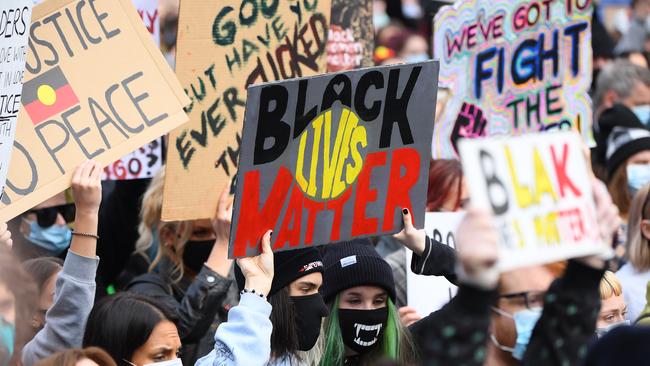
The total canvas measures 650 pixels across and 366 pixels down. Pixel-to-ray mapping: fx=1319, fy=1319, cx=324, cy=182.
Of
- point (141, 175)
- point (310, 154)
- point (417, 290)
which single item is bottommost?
point (417, 290)

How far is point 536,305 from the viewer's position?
3832 millimetres

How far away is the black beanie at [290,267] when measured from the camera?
16.8 feet

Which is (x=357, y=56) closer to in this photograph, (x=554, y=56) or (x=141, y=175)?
(x=554, y=56)

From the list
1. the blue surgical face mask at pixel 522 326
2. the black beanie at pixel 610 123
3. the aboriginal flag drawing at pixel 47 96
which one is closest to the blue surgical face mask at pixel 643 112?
the black beanie at pixel 610 123

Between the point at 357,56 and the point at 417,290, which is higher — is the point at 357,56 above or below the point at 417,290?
above

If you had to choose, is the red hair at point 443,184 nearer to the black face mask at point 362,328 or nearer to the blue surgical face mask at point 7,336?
the black face mask at point 362,328

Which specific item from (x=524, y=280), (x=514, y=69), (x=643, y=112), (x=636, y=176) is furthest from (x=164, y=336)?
(x=643, y=112)

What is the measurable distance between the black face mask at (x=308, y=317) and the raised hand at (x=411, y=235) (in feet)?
1.31

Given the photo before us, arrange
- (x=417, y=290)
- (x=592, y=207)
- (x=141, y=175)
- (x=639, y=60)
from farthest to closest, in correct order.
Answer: (x=639, y=60) < (x=141, y=175) < (x=417, y=290) < (x=592, y=207)

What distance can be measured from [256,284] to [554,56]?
345cm

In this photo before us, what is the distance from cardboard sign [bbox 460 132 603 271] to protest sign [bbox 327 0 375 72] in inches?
178

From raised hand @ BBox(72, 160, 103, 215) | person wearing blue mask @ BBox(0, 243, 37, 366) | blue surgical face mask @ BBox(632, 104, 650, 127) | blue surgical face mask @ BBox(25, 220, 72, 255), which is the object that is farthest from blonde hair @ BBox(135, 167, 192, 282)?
blue surgical face mask @ BBox(632, 104, 650, 127)

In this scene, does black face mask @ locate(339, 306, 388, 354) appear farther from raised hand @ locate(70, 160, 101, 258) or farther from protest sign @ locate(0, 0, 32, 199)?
protest sign @ locate(0, 0, 32, 199)

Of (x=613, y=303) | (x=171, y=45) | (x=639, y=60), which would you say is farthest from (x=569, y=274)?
(x=639, y=60)
